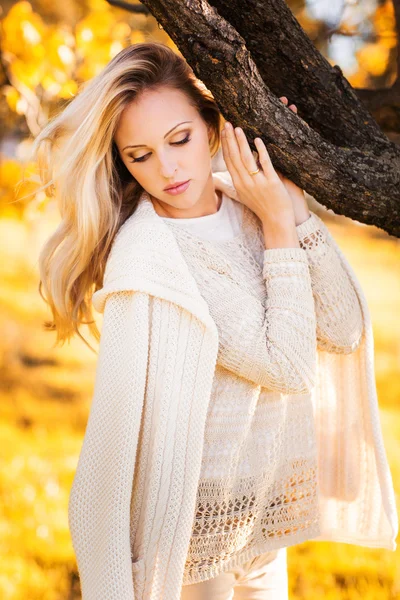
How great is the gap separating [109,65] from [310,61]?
0.49 m

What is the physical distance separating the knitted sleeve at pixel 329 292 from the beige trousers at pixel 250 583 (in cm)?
59

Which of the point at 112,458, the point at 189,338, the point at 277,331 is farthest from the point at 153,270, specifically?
the point at 112,458

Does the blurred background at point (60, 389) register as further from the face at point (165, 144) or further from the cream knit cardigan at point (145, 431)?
the cream knit cardigan at point (145, 431)

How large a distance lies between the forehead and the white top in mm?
211

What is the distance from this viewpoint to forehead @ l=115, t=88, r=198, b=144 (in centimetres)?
157

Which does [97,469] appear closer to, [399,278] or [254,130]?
[254,130]

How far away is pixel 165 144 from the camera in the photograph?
5.18 feet

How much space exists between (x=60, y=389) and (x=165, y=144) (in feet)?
13.3

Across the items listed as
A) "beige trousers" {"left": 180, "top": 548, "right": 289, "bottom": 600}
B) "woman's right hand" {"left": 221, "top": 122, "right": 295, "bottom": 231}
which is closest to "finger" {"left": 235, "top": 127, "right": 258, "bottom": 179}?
"woman's right hand" {"left": 221, "top": 122, "right": 295, "bottom": 231}

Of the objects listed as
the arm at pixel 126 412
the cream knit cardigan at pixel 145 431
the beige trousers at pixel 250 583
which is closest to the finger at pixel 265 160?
the cream knit cardigan at pixel 145 431

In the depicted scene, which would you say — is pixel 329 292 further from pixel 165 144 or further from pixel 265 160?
pixel 165 144

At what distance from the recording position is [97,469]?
1471 millimetres

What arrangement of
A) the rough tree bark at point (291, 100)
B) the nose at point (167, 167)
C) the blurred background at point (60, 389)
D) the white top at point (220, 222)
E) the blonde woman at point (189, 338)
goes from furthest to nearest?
the blurred background at point (60, 389)
the white top at point (220, 222)
the nose at point (167, 167)
the blonde woman at point (189, 338)
the rough tree bark at point (291, 100)

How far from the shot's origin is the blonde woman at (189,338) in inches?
57.2
